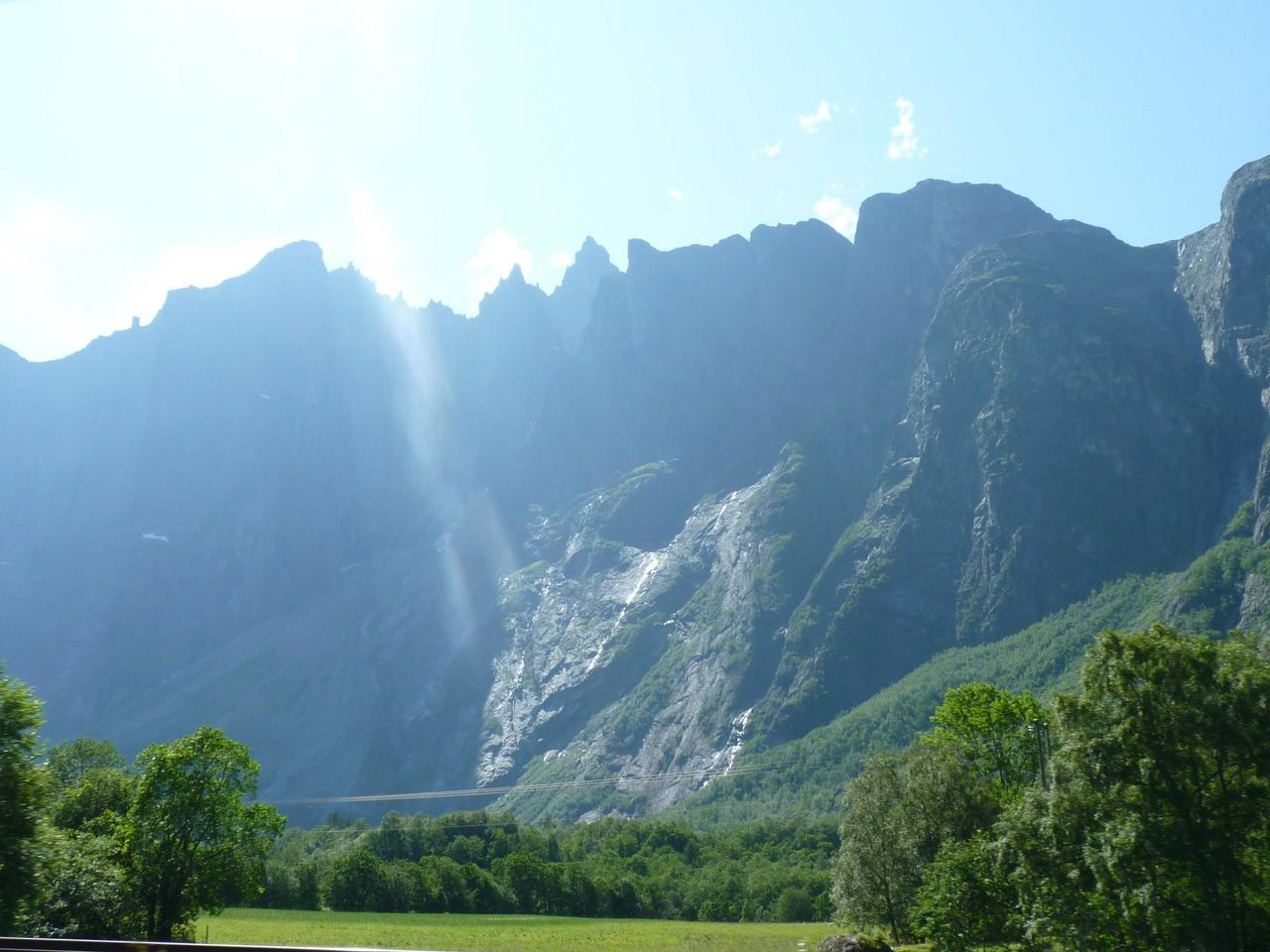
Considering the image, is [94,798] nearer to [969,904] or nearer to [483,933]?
[483,933]

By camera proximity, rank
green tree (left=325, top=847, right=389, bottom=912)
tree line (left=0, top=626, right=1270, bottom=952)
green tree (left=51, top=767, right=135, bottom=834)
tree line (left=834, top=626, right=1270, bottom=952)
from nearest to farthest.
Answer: tree line (left=0, top=626, right=1270, bottom=952), tree line (left=834, top=626, right=1270, bottom=952), green tree (left=51, top=767, right=135, bottom=834), green tree (left=325, top=847, right=389, bottom=912)

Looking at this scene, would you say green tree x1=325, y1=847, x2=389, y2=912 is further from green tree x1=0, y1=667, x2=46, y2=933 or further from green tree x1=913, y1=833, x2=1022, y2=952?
green tree x1=0, y1=667, x2=46, y2=933

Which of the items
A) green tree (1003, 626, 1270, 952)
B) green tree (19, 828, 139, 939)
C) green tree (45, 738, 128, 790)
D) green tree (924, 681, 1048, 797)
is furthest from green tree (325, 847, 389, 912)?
green tree (1003, 626, 1270, 952)

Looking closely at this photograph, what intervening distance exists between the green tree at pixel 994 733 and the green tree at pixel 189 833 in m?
38.6

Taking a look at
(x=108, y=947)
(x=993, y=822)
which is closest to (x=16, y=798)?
(x=108, y=947)

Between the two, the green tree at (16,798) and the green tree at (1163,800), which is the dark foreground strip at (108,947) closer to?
the green tree at (16,798)

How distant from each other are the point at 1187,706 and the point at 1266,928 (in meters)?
6.01

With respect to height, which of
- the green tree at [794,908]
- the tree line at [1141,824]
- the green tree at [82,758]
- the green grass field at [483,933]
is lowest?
the green tree at [794,908]

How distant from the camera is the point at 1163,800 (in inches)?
1082

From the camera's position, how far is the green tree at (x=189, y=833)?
3944cm

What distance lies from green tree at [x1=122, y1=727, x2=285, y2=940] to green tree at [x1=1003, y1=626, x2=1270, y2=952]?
31907 mm

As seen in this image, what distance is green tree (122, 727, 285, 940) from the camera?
129ft

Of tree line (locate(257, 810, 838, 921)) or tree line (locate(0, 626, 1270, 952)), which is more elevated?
tree line (locate(0, 626, 1270, 952))

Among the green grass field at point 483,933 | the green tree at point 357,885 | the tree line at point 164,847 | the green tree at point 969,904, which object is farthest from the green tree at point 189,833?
the green tree at point 357,885
